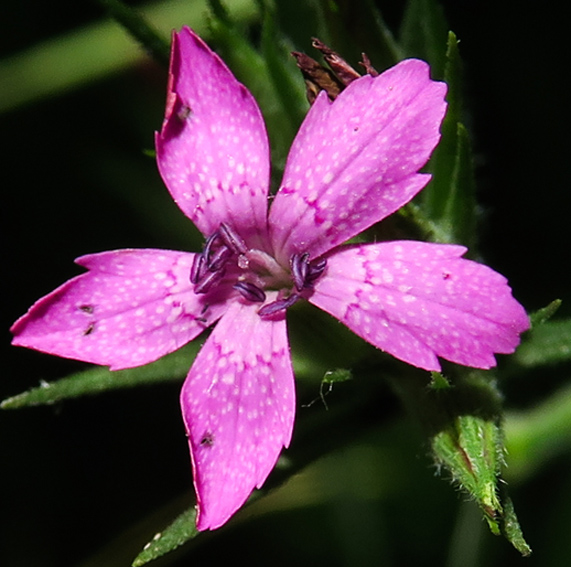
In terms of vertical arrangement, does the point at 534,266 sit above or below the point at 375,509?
above

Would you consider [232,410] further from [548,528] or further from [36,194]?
[36,194]

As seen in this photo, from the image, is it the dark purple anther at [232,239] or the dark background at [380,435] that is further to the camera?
the dark background at [380,435]

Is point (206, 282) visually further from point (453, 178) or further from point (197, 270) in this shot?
point (453, 178)

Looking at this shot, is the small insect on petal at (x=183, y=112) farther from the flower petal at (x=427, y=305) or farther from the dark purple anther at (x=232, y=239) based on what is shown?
the flower petal at (x=427, y=305)

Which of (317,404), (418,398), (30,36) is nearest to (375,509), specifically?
(317,404)

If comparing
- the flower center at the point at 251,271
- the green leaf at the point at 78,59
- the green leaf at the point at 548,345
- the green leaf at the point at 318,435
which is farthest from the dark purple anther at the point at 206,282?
the green leaf at the point at 78,59

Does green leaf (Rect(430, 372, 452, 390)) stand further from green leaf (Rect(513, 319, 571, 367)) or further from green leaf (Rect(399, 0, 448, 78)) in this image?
green leaf (Rect(399, 0, 448, 78))
